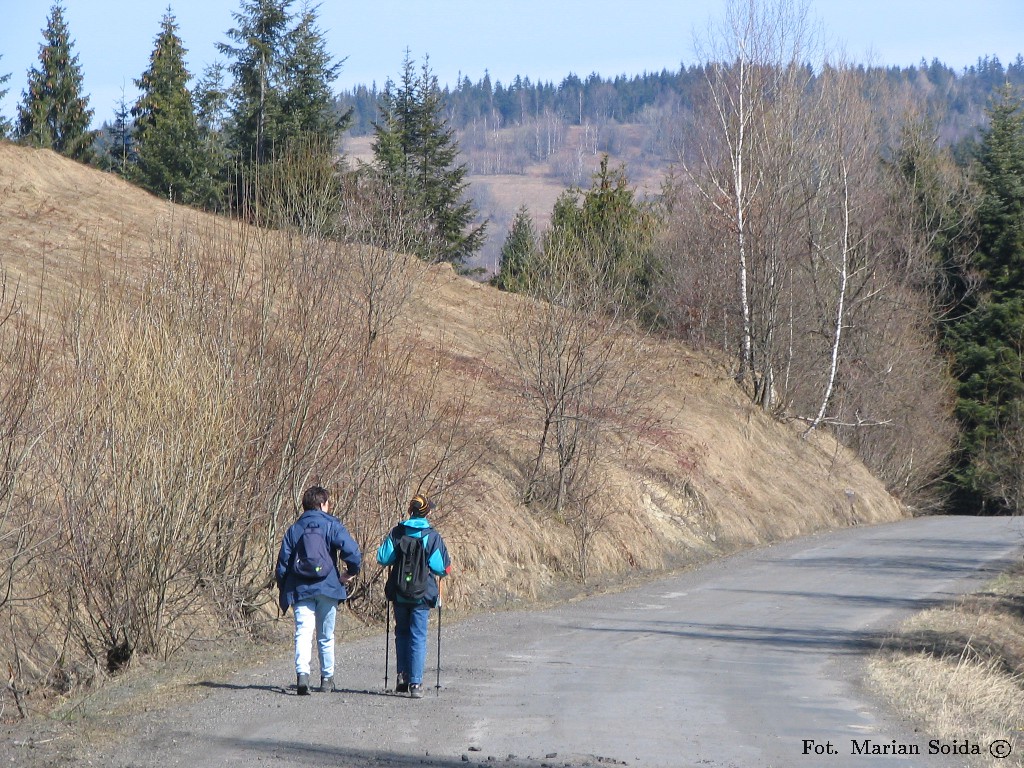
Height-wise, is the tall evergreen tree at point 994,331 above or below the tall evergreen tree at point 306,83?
below

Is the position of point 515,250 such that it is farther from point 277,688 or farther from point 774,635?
point 277,688

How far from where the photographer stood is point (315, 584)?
981 cm

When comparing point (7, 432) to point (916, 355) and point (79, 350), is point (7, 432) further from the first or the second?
point (916, 355)

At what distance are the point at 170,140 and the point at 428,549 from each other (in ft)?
130

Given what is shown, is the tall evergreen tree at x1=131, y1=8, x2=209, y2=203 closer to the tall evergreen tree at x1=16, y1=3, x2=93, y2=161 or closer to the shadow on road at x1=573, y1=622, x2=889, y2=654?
the tall evergreen tree at x1=16, y1=3, x2=93, y2=161

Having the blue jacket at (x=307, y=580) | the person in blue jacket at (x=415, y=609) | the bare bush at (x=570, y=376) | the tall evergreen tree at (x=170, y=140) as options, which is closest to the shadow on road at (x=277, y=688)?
the person in blue jacket at (x=415, y=609)

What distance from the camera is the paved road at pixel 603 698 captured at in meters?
7.87

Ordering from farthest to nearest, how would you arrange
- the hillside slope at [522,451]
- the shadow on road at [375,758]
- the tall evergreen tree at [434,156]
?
the tall evergreen tree at [434,156] → the hillside slope at [522,451] → the shadow on road at [375,758]

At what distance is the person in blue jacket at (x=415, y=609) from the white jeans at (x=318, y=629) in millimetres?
558

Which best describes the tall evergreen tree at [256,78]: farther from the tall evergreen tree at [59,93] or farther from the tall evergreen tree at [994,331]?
the tall evergreen tree at [994,331]

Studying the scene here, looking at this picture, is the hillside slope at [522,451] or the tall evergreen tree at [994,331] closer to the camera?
the hillside slope at [522,451]

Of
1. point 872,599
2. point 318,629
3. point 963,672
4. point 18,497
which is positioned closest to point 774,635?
point 963,672

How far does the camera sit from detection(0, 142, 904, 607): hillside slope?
19.2 m

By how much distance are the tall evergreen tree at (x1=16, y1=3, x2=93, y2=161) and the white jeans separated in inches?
2003
